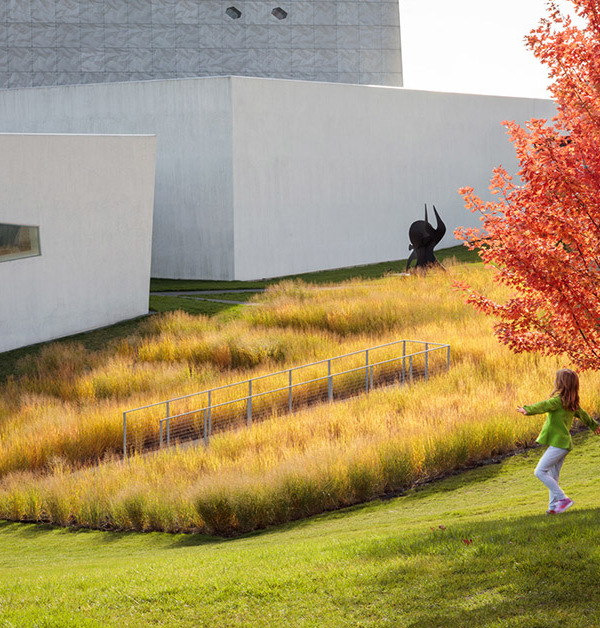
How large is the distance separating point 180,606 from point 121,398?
1221 cm

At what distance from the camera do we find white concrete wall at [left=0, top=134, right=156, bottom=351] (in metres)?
23.3

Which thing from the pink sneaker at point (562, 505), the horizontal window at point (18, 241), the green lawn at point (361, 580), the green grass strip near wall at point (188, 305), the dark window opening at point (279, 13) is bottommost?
the green lawn at point (361, 580)

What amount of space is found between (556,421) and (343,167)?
3047cm

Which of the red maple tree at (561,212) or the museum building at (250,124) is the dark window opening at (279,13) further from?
the red maple tree at (561,212)

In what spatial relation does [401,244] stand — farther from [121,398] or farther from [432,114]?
[121,398]

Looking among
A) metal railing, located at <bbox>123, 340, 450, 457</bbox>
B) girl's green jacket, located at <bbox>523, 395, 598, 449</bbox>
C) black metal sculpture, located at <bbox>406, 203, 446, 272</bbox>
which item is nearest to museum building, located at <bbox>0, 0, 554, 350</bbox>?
black metal sculpture, located at <bbox>406, 203, 446, 272</bbox>

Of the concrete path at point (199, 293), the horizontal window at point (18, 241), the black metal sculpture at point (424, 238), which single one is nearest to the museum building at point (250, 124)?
the horizontal window at point (18, 241)

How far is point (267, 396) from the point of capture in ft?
55.7

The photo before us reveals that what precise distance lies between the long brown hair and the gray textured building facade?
4026 centimetres

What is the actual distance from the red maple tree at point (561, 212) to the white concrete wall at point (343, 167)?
25.0 meters

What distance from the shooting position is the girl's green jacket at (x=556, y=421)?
824cm

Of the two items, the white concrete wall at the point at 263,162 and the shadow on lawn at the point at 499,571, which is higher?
the white concrete wall at the point at 263,162

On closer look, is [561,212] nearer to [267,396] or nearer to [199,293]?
[267,396]

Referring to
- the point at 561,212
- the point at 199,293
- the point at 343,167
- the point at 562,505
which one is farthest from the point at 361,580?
the point at 343,167
